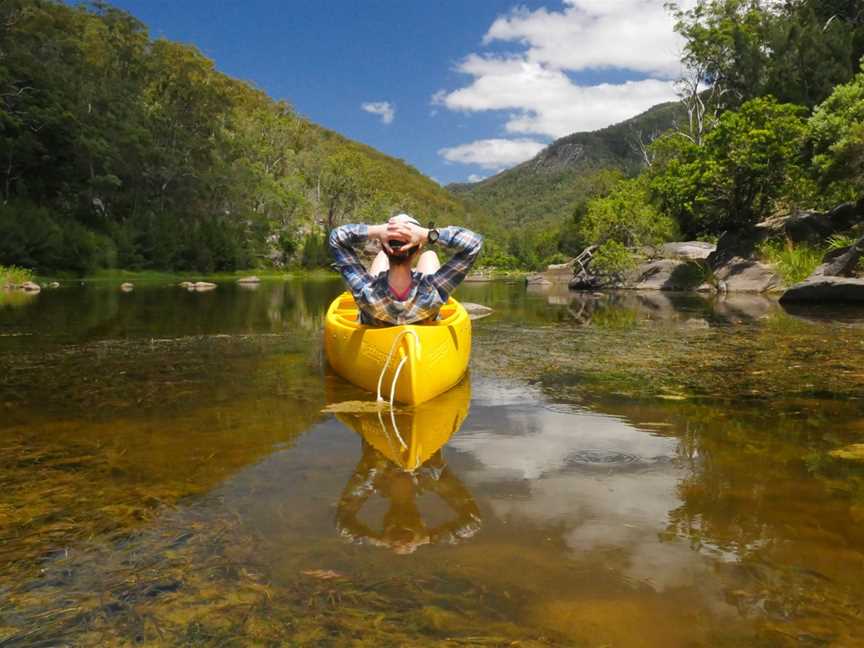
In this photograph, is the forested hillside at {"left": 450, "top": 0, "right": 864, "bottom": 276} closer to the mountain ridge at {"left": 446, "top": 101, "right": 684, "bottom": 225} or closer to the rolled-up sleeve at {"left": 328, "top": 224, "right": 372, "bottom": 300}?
the rolled-up sleeve at {"left": 328, "top": 224, "right": 372, "bottom": 300}

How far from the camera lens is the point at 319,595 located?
216cm

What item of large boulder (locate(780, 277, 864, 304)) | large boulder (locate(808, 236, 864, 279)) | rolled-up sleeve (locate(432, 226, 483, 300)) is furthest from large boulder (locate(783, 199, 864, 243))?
rolled-up sleeve (locate(432, 226, 483, 300))

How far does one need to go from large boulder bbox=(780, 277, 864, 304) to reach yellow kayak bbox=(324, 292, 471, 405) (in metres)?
15.2

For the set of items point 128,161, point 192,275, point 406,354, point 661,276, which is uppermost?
point 128,161

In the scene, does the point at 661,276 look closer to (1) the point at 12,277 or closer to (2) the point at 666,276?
(2) the point at 666,276

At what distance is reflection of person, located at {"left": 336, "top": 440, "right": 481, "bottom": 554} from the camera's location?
8.77 feet

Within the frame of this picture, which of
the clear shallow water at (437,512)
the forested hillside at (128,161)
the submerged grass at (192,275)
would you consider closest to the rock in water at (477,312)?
the clear shallow water at (437,512)

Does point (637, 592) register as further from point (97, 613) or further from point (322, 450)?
point (322, 450)

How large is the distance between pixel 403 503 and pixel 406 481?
1.14 ft

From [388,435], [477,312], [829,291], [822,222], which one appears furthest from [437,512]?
[822,222]

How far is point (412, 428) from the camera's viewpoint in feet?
15.0

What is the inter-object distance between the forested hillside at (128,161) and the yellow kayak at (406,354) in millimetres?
29440

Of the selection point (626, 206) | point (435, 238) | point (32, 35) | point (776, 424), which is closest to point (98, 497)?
point (435, 238)

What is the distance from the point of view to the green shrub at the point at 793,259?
22.6 metres
